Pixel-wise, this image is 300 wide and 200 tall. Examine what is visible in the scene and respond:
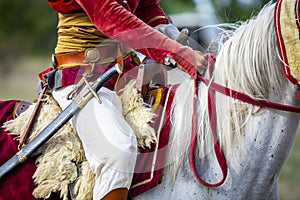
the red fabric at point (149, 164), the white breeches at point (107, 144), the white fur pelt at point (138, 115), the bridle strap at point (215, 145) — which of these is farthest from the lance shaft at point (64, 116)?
the bridle strap at point (215, 145)

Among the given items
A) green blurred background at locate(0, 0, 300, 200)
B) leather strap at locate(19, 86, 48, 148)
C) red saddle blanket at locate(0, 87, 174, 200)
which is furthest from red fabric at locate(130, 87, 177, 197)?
green blurred background at locate(0, 0, 300, 200)

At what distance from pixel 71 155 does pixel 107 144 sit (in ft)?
0.85

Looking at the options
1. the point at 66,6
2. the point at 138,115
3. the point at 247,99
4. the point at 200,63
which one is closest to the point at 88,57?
the point at 66,6

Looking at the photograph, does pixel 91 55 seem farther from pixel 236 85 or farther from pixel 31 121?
pixel 236 85

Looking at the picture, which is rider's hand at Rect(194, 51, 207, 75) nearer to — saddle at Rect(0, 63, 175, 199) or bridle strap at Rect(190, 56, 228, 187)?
bridle strap at Rect(190, 56, 228, 187)

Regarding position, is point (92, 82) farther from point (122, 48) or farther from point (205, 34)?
point (205, 34)

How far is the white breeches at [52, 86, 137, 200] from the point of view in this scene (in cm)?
339

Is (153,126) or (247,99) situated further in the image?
(153,126)

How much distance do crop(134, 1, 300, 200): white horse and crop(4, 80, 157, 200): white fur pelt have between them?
175 mm

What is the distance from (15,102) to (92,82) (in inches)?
25.4

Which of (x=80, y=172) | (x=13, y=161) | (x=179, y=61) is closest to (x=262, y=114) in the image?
(x=179, y=61)

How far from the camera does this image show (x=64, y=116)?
3.53 m

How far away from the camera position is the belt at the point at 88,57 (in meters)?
3.70

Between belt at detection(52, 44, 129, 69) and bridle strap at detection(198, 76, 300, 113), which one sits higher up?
belt at detection(52, 44, 129, 69)
